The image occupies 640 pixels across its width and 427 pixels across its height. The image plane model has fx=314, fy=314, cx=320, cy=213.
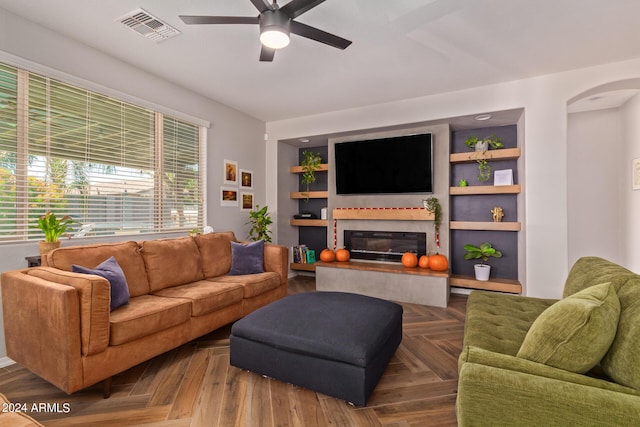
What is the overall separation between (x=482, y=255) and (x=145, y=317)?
4038 mm

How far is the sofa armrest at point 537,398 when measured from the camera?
40.2 inches

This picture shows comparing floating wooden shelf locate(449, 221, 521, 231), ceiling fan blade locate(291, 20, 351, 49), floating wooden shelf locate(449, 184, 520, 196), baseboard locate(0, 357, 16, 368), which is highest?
ceiling fan blade locate(291, 20, 351, 49)

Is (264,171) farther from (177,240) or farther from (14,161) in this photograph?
(14,161)

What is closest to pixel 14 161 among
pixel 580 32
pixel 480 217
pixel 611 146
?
pixel 580 32

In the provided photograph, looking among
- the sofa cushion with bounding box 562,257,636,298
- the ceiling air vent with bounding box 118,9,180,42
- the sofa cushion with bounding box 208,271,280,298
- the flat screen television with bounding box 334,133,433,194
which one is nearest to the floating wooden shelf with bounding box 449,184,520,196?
the flat screen television with bounding box 334,133,433,194

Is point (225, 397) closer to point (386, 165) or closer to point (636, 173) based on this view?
point (386, 165)

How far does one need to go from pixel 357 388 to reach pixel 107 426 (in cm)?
138

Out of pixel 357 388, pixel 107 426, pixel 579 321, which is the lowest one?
pixel 107 426

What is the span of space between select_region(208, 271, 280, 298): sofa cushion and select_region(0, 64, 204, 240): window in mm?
1137

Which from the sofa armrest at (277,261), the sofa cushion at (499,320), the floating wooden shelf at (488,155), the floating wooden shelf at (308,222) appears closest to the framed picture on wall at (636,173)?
the floating wooden shelf at (488,155)

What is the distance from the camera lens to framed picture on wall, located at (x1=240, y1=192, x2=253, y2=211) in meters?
4.80

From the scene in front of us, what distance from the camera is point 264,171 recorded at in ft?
17.3

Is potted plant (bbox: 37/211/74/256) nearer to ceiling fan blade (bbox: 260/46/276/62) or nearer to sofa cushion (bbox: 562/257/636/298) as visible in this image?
ceiling fan blade (bbox: 260/46/276/62)

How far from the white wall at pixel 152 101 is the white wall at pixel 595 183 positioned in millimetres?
4644
